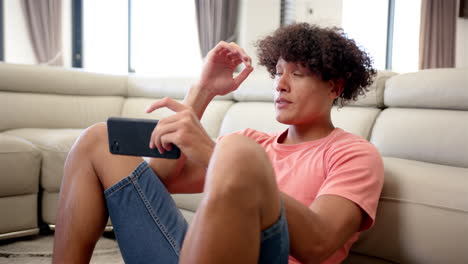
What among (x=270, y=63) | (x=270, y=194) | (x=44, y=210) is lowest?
(x=44, y=210)

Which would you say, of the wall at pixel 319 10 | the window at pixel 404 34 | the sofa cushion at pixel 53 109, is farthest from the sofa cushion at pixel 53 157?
the window at pixel 404 34

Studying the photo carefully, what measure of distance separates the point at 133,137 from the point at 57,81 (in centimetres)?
234

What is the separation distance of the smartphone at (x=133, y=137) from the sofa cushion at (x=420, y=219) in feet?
2.09

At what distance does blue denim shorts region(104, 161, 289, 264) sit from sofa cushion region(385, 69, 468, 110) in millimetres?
1075

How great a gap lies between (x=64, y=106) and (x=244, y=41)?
246 centimetres

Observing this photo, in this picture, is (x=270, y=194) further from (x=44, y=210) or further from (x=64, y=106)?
(x=64, y=106)

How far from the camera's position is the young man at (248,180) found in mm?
705

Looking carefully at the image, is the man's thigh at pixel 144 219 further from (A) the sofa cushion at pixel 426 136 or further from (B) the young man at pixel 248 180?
(A) the sofa cushion at pixel 426 136

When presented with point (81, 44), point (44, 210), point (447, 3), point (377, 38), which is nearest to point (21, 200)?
point (44, 210)

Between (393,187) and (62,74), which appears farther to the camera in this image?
(62,74)

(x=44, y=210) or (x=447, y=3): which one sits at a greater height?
(x=447, y=3)

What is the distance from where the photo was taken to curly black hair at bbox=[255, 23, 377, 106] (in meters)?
1.27

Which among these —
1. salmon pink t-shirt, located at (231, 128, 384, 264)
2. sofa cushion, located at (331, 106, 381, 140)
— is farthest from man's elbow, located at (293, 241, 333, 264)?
sofa cushion, located at (331, 106, 381, 140)

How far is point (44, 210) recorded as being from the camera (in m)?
2.28
